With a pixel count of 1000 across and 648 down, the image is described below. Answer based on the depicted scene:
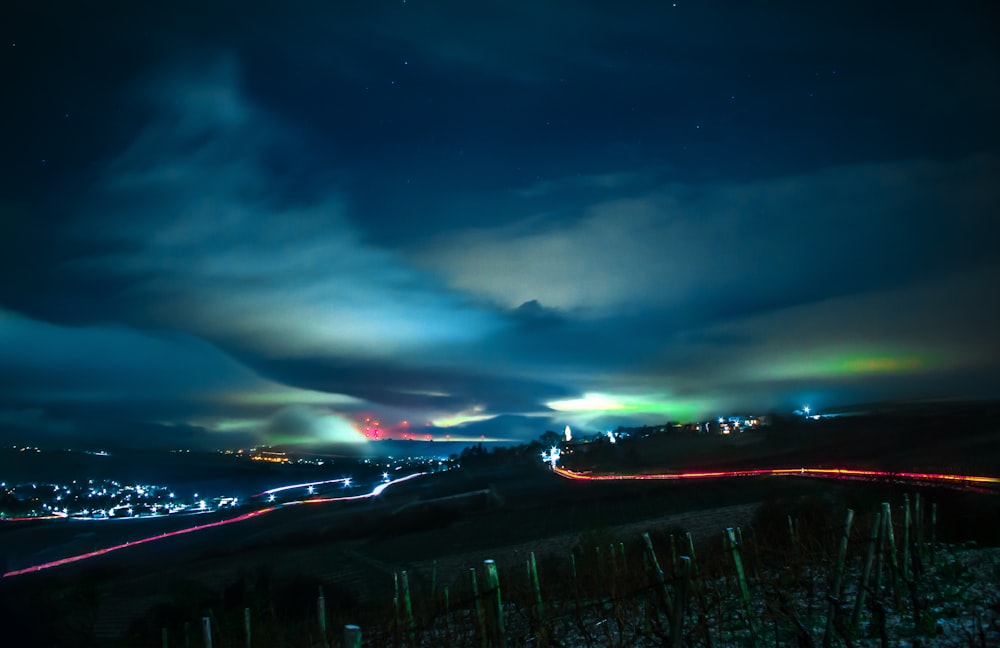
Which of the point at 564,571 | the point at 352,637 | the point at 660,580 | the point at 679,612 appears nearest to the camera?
the point at 352,637

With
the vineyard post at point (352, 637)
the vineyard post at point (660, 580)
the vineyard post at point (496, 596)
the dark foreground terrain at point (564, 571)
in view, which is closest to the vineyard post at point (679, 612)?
the dark foreground terrain at point (564, 571)

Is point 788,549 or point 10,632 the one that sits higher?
point 788,549

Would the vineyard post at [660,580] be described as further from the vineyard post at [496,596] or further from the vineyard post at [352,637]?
the vineyard post at [352,637]

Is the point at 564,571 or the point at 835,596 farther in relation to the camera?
the point at 564,571

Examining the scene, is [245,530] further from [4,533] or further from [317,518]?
[4,533]

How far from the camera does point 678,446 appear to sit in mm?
129750

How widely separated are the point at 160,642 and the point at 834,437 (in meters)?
96.3

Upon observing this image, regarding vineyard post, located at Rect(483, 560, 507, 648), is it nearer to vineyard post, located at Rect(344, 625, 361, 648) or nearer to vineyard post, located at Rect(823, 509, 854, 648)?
vineyard post, located at Rect(344, 625, 361, 648)

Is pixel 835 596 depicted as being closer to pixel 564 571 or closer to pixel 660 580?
pixel 660 580

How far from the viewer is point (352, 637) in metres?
6.04

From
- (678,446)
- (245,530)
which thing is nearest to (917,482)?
(245,530)

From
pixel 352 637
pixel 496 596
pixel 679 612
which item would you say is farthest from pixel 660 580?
pixel 352 637

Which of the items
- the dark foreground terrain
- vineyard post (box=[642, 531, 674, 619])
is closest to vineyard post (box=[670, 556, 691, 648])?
the dark foreground terrain

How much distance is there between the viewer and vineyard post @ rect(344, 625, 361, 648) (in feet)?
19.7
